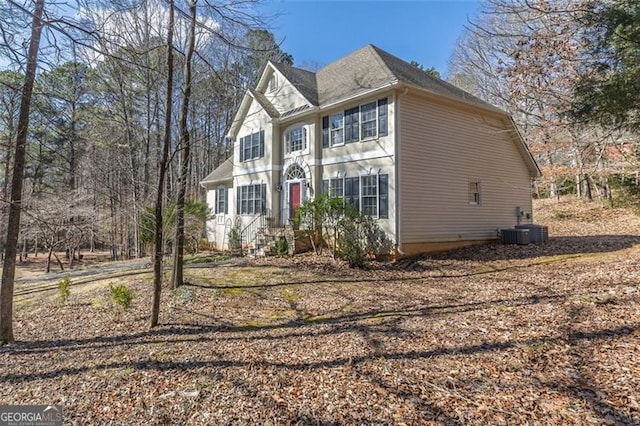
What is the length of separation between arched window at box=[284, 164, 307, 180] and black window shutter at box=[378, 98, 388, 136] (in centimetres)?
376

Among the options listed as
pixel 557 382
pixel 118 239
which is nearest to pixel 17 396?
pixel 557 382

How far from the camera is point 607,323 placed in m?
4.57

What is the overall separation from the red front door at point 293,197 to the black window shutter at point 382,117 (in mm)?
4299

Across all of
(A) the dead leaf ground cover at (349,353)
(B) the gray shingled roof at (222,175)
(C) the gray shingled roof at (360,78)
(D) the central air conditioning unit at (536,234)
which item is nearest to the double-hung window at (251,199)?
(B) the gray shingled roof at (222,175)

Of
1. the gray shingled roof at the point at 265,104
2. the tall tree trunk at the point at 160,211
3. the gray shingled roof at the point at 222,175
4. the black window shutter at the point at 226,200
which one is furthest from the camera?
the black window shutter at the point at 226,200

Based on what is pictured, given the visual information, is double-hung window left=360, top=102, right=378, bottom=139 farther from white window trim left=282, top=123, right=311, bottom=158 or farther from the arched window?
the arched window

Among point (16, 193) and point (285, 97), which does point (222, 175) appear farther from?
point (16, 193)

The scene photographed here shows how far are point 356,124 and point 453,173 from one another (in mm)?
3847

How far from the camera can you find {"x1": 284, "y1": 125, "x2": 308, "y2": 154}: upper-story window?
1424cm

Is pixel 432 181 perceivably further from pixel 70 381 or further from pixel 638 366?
pixel 70 381

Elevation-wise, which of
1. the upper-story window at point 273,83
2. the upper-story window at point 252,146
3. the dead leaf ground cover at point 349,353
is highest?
the upper-story window at point 273,83

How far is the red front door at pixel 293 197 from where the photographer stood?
47.5ft

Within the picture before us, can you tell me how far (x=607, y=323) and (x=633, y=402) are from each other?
1934mm

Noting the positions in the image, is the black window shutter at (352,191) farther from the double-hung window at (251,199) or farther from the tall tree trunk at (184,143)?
the tall tree trunk at (184,143)
